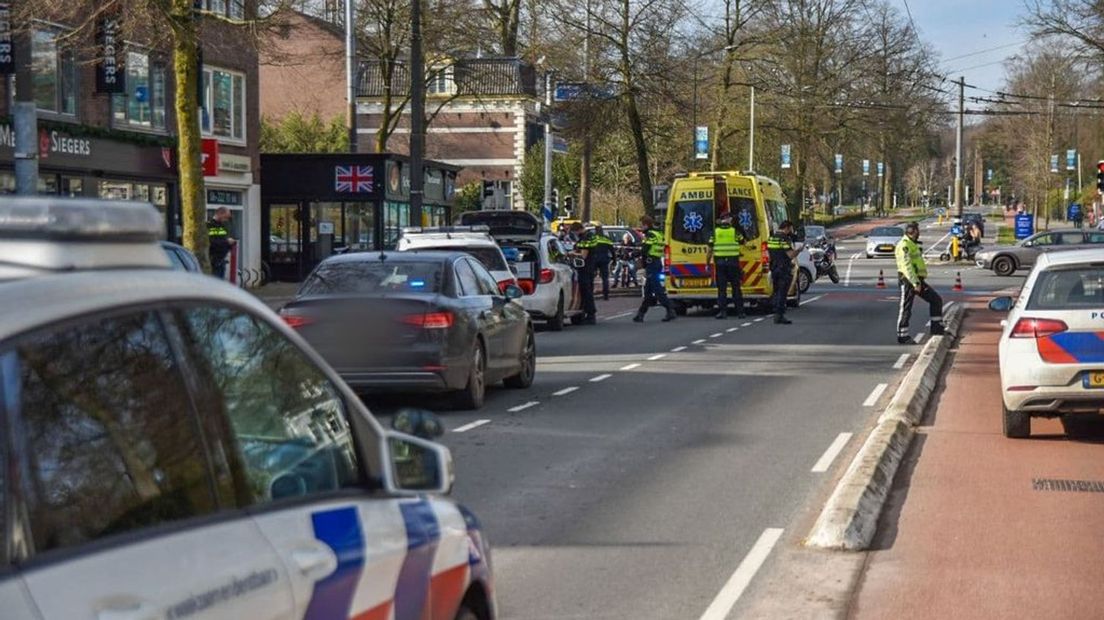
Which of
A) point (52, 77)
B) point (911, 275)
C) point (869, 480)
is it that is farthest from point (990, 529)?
point (52, 77)

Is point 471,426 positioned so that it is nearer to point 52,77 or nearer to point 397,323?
point 397,323

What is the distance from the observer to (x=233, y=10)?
3497 centimetres

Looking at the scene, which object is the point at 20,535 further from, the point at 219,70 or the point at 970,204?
the point at 970,204

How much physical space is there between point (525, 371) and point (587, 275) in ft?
40.4

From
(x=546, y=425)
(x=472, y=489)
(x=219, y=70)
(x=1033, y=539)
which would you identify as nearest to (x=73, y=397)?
(x=1033, y=539)

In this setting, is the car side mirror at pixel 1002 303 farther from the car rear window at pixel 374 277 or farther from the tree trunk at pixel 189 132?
the tree trunk at pixel 189 132

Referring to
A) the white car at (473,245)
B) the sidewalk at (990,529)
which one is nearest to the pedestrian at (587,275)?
the white car at (473,245)

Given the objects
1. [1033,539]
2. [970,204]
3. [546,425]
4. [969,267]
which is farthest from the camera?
[970,204]

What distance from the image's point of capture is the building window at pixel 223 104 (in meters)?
41.2

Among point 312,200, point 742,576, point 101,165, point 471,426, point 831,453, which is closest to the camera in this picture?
point 742,576

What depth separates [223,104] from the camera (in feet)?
138

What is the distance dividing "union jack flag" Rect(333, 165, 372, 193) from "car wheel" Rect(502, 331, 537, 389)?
28.4m

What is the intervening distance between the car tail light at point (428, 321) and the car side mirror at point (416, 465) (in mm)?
9633

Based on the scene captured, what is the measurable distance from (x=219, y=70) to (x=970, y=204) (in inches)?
5552
